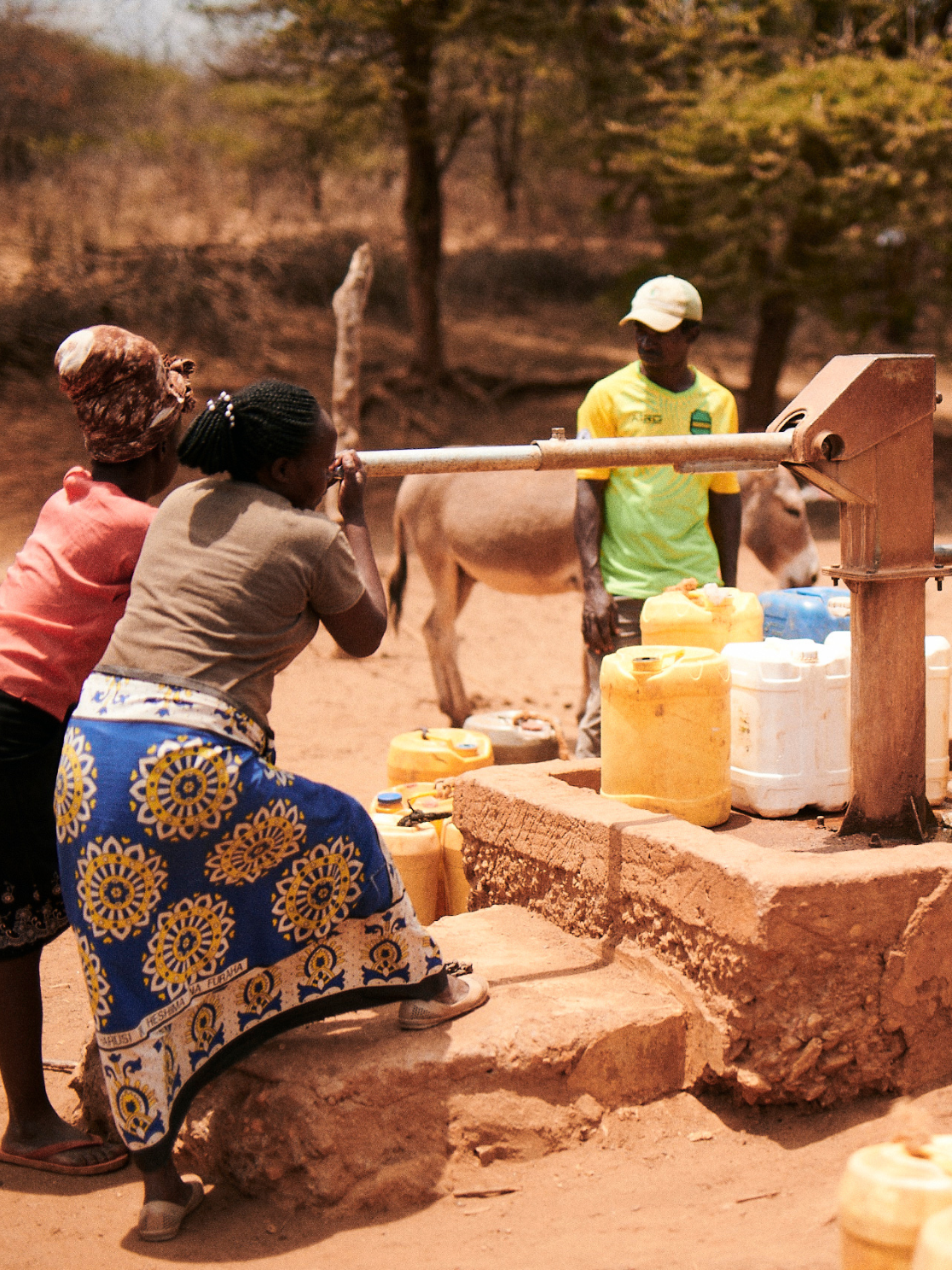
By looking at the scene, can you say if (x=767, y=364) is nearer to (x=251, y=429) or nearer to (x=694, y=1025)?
(x=694, y=1025)

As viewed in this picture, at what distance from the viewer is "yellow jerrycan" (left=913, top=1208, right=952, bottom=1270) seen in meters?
1.58

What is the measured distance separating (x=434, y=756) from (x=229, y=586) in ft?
7.90

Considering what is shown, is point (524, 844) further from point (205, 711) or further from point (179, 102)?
point (179, 102)

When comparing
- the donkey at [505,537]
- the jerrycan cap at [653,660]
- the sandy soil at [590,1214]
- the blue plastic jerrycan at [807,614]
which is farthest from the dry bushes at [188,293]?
the sandy soil at [590,1214]

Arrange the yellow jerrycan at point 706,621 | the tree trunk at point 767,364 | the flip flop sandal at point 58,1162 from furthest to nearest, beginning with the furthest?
the tree trunk at point 767,364, the yellow jerrycan at point 706,621, the flip flop sandal at point 58,1162

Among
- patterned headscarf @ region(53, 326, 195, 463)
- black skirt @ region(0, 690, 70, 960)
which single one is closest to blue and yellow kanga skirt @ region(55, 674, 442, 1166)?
black skirt @ region(0, 690, 70, 960)

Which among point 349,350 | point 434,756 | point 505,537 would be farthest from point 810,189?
point 434,756

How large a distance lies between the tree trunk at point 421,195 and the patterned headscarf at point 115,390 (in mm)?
12777

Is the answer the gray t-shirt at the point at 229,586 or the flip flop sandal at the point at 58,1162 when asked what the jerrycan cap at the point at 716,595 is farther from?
the flip flop sandal at the point at 58,1162

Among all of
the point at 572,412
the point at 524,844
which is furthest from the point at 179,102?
the point at 524,844

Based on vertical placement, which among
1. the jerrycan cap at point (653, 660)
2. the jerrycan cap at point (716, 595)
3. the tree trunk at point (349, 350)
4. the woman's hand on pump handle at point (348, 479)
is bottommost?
the jerrycan cap at point (653, 660)

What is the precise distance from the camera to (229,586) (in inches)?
106

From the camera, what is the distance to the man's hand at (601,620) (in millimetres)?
4695

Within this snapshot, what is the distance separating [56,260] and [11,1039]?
15.2 m
